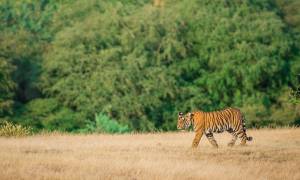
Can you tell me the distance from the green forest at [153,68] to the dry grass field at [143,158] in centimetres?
1243

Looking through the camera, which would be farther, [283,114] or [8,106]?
[283,114]

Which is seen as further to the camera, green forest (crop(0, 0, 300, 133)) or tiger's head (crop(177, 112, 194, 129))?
green forest (crop(0, 0, 300, 133))

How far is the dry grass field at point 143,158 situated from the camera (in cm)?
1477

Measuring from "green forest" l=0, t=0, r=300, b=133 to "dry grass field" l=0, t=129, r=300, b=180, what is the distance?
12429 millimetres

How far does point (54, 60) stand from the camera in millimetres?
37062

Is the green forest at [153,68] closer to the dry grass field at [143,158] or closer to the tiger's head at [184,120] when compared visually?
the dry grass field at [143,158]

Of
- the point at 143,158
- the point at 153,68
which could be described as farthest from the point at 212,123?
the point at 153,68

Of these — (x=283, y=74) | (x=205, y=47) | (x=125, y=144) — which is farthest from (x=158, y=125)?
(x=125, y=144)

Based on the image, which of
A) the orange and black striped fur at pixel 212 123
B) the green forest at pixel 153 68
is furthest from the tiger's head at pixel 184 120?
the green forest at pixel 153 68

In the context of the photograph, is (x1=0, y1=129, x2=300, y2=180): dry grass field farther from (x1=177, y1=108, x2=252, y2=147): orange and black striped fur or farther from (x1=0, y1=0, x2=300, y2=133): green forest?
(x1=0, y1=0, x2=300, y2=133): green forest

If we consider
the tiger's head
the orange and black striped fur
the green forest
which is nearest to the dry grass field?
the orange and black striped fur

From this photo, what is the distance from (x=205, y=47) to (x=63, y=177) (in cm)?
2504

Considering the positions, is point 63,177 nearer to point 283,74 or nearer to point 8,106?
point 8,106

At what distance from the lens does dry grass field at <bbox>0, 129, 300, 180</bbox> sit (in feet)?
48.5
